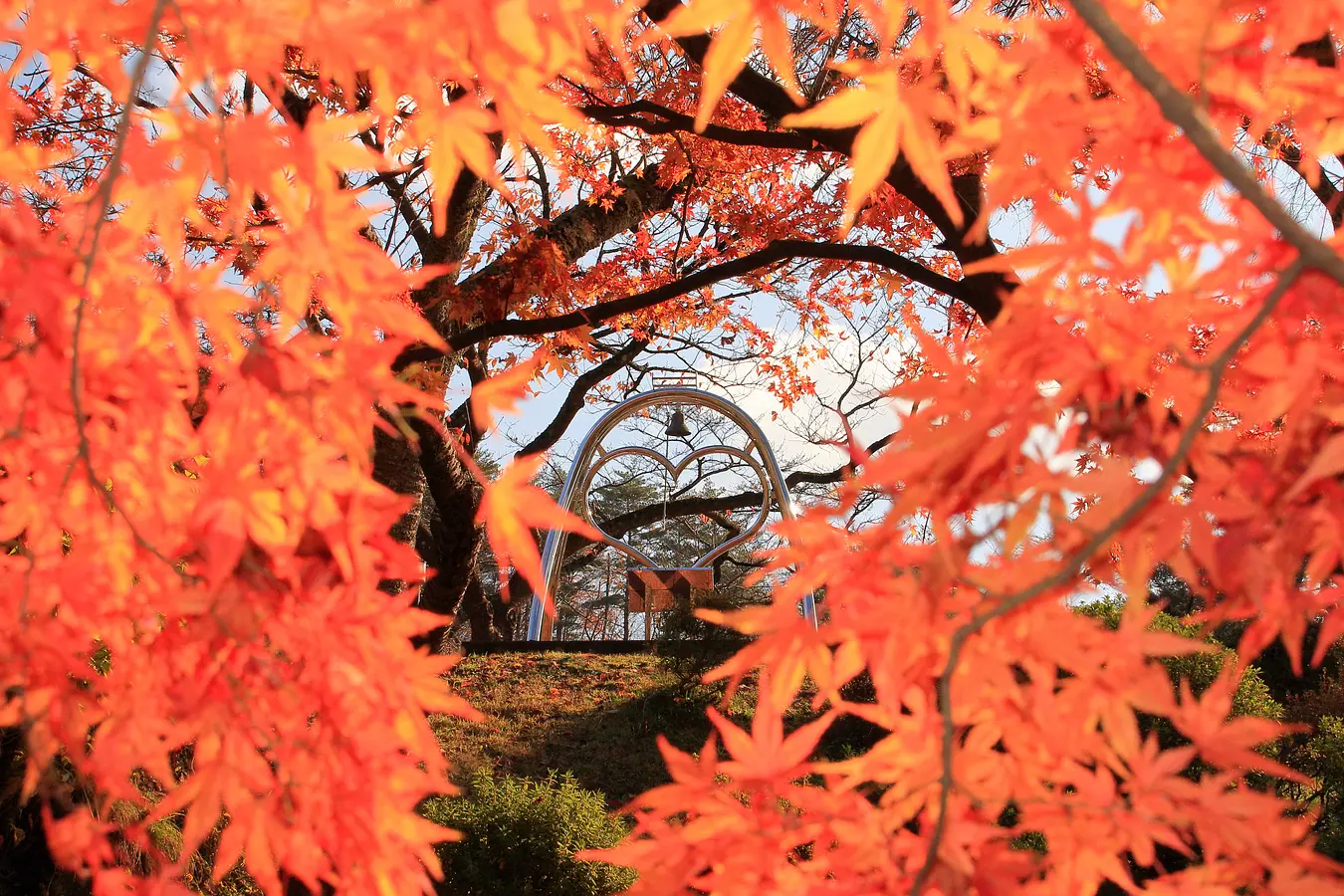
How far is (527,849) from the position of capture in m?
3.08

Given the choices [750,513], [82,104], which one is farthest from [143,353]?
[750,513]

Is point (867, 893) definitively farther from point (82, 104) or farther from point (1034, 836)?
point (82, 104)

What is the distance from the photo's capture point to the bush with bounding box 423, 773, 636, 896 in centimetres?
304

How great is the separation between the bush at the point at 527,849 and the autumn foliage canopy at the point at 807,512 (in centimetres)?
193

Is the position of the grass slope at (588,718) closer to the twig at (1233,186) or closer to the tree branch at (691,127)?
the tree branch at (691,127)

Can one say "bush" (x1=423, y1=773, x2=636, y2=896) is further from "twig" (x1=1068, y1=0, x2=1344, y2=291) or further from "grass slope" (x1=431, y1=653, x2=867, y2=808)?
"twig" (x1=1068, y1=0, x2=1344, y2=291)

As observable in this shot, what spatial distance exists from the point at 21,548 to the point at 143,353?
1.48m

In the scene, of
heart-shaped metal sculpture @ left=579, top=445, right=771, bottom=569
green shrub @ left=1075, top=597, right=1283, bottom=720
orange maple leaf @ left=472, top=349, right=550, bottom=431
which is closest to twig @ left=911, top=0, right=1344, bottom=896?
orange maple leaf @ left=472, top=349, right=550, bottom=431

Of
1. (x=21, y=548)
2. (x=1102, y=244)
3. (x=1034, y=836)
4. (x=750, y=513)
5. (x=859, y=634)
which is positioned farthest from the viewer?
(x=750, y=513)

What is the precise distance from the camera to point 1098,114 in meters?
0.78

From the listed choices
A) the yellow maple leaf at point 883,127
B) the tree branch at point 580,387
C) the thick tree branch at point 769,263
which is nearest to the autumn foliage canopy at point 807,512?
the yellow maple leaf at point 883,127

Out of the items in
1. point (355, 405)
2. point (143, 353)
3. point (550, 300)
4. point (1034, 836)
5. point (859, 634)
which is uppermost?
point (550, 300)

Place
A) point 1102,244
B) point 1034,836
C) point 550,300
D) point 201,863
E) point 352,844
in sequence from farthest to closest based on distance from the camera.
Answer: point 550,300 < point 1034,836 < point 201,863 < point 352,844 < point 1102,244

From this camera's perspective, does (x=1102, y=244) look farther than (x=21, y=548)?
No
